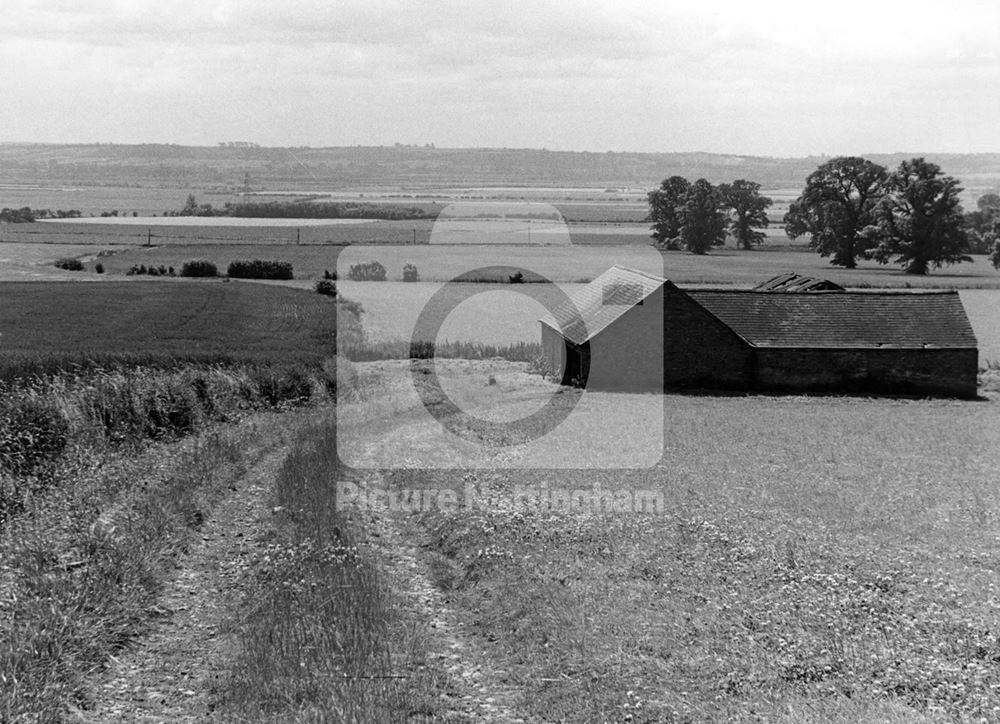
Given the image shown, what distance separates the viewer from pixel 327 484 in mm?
22734

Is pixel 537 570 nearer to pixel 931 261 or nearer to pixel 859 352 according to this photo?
pixel 859 352

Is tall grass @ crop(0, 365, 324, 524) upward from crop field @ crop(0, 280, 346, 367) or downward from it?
downward

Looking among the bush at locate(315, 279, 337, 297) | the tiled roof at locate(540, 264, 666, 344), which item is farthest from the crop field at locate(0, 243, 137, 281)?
the tiled roof at locate(540, 264, 666, 344)

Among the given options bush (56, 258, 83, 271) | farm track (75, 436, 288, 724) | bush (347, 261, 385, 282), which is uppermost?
bush (56, 258, 83, 271)

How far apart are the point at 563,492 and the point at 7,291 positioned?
130 ft

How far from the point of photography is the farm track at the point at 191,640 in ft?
41.1

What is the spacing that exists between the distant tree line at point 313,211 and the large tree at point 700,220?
31.6 metres

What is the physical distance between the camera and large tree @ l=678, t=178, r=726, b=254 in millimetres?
116750

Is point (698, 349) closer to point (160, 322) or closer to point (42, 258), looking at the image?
point (160, 322)

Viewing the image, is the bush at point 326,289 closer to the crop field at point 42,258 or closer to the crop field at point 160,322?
the crop field at point 160,322

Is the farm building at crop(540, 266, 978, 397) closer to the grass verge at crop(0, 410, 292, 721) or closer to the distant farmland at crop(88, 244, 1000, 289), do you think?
the grass verge at crop(0, 410, 292, 721)

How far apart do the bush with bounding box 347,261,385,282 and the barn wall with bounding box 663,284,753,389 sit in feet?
125

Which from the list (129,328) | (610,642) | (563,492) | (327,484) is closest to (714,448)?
(563,492)

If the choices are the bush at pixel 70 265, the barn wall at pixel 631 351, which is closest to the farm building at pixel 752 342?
the barn wall at pixel 631 351
